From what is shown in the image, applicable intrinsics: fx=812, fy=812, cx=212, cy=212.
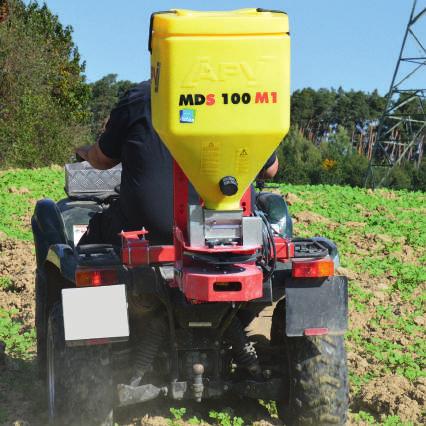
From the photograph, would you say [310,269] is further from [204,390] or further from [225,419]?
[225,419]

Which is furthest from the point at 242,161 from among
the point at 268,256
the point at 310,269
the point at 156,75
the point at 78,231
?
the point at 78,231

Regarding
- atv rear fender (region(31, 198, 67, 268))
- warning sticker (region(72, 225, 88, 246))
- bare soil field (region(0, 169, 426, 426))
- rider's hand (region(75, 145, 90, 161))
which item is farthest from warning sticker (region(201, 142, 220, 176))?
warning sticker (region(72, 225, 88, 246))

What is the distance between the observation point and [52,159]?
25562 mm

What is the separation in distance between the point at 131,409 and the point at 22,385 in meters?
0.91

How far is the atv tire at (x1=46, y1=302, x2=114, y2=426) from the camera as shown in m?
3.72

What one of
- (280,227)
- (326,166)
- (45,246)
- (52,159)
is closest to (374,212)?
(280,227)

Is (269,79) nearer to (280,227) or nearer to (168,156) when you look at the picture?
(168,156)

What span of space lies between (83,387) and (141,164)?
3.60 feet

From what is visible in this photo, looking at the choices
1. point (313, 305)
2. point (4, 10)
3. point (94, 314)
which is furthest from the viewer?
point (4, 10)

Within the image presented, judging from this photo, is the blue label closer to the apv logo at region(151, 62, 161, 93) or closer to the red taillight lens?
Answer: the apv logo at region(151, 62, 161, 93)

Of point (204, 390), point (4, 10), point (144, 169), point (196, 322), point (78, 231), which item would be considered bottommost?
point (204, 390)

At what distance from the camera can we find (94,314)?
11.8 ft

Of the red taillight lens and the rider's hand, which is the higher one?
the rider's hand

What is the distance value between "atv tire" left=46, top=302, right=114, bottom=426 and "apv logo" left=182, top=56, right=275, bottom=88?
1.41 m
